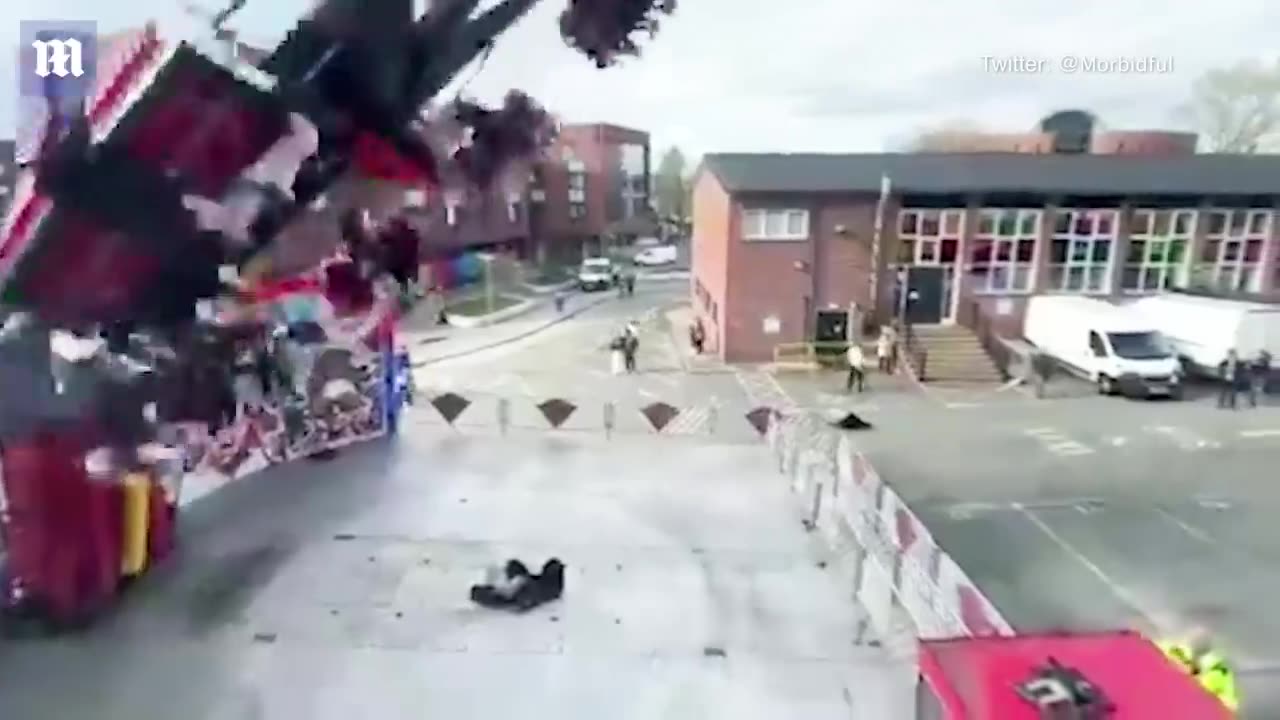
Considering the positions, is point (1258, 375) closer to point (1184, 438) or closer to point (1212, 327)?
point (1212, 327)

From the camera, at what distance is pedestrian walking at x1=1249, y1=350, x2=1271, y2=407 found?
655 cm

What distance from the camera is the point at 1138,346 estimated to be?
6.78 meters

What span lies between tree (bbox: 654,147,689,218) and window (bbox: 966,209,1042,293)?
2724 millimetres

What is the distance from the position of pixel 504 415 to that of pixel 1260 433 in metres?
4.21

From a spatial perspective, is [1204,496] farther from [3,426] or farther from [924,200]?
[3,426]

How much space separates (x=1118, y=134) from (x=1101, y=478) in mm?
2481

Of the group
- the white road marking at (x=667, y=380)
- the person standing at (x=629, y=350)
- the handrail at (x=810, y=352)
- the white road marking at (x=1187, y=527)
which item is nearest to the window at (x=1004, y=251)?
the handrail at (x=810, y=352)

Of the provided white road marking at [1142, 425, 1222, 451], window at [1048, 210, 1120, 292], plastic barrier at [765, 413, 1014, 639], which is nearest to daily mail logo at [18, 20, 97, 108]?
plastic barrier at [765, 413, 1014, 639]

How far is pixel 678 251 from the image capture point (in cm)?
638

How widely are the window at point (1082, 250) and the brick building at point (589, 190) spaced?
397cm

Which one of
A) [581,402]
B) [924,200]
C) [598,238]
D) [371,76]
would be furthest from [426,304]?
[924,200]

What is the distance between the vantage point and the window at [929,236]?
7184 millimetres

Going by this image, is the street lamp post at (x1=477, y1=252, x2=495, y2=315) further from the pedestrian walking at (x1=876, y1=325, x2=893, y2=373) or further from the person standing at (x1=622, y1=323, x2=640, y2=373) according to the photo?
the pedestrian walking at (x1=876, y1=325, x2=893, y2=373)

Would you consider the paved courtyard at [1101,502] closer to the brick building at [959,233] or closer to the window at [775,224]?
the brick building at [959,233]
